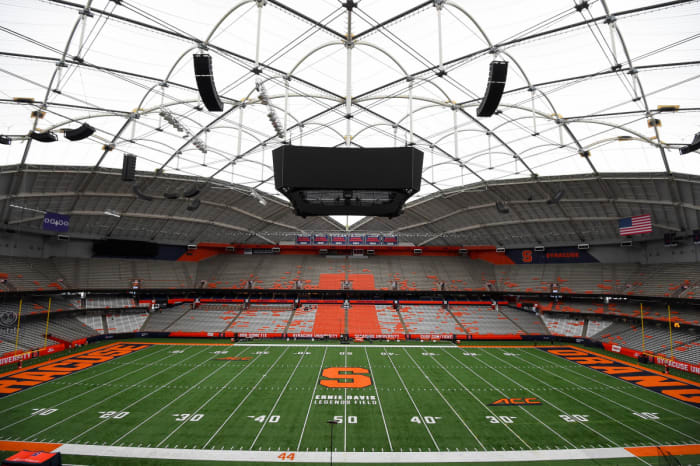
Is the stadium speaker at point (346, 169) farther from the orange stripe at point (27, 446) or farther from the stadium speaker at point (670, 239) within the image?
the stadium speaker at point (670, 239)

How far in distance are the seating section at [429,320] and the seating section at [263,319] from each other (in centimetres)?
1586

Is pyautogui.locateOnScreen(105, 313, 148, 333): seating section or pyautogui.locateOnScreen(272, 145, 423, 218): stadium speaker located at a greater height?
pyautogui.locateOnScreen(272, 145, 423, 218): stadium speaker

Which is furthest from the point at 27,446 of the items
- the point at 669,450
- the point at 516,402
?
the point at 669,450

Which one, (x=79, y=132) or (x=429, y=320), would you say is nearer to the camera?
(x=79, y=132)

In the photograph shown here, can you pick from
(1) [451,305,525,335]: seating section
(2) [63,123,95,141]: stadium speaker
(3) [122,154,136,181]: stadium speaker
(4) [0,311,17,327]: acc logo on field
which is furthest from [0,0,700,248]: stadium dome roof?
(1) [451,305,525,335]: seating section

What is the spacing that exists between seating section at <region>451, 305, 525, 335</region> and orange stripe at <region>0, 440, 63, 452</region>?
37701 mm

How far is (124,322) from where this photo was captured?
1570 inches

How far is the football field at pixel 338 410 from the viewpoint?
44.3 ft

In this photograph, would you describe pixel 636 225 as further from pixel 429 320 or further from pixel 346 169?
pixel 346 169

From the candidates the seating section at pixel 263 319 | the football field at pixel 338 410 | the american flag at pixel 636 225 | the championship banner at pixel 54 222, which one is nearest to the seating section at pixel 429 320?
the football field at pixel 338 410

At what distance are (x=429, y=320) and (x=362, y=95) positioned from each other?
31049 millimetres

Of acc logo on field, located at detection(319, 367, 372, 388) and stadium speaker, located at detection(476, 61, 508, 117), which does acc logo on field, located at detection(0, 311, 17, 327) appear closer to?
acc logo on field, located at detection(319, 367, 372, 388)

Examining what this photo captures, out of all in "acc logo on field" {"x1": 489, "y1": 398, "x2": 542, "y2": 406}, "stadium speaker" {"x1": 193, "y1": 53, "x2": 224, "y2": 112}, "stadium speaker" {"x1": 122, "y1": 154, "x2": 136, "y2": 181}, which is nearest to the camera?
"stadium speaker" {"x1": 193, "y1": 53, "x2": 224, "y2": 112}

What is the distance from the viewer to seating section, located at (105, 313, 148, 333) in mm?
38562
